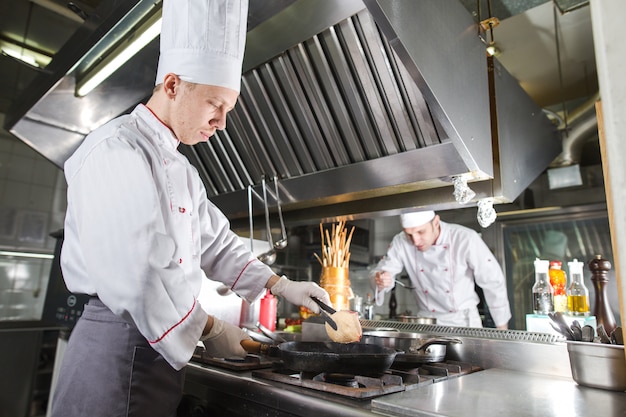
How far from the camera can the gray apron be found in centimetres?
99

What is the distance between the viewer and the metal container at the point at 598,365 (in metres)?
0.99

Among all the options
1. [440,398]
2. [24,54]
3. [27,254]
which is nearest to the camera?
[440,398]

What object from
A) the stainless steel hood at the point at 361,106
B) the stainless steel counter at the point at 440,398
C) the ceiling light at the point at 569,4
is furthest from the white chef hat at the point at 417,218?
the stainless steel counter at the point at 440,398

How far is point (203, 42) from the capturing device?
1.24m

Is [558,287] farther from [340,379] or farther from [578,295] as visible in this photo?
[340,379]

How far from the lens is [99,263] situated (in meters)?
0.95

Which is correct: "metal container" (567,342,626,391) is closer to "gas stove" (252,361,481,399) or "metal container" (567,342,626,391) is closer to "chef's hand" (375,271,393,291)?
"gas stove" (252,361,481,399)

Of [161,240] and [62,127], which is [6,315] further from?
[161,240]

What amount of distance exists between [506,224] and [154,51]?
3.14 meters

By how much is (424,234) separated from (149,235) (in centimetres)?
222

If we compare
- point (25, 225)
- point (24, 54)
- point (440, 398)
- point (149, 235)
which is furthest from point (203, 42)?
point (25, 225)

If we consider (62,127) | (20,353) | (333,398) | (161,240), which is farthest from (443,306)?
(20,353)

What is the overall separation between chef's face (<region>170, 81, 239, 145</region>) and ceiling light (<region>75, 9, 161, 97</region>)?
2.05ft

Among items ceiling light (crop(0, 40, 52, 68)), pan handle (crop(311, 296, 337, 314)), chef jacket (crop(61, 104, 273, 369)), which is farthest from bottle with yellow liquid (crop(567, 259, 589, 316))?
ceiling light (crop(0, 40, 52, 68))
